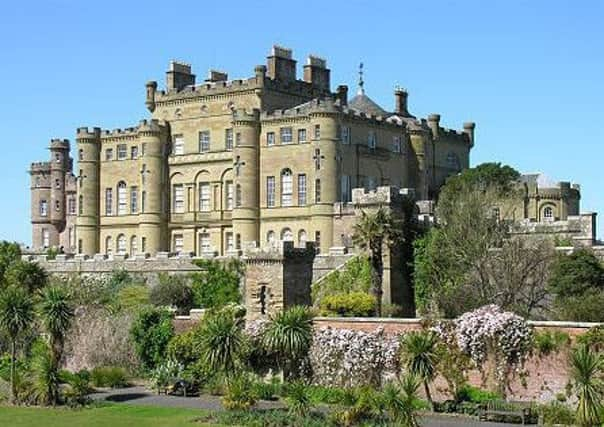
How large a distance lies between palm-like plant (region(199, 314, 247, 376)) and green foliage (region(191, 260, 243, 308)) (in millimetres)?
16871

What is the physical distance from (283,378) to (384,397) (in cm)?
896

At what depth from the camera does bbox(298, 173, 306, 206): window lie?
2384 inches

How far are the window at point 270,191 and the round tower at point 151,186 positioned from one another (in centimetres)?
776

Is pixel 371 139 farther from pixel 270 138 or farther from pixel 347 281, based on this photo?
pixel 347 281

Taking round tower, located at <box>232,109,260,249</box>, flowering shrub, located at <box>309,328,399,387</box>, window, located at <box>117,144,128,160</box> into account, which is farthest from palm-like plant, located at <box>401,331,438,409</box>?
window, located at <box>117,144,128,160</box>

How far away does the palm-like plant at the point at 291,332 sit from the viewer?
3550 cm

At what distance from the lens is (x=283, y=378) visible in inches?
1494

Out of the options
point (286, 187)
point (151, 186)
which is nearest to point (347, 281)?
point (286, 187)

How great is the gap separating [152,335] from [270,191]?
67.6 ft

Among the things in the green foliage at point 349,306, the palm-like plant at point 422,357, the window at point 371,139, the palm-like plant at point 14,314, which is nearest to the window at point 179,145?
the window at point 371,139

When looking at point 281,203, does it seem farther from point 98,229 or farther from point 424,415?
point 424,415

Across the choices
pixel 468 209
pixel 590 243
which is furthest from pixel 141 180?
pixel 590 243

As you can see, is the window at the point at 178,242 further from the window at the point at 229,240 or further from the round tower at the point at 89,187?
the round tower at the point at 89,187

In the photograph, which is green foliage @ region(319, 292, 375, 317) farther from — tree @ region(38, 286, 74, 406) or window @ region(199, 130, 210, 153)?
window @ region(199, 130, 210, 153)
